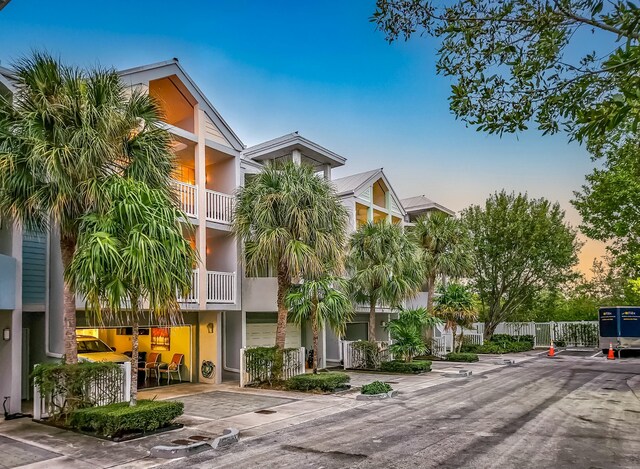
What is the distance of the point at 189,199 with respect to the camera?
55.0ft

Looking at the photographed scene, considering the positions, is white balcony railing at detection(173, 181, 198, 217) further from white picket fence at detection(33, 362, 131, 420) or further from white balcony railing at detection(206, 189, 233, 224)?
white picket fence at detection(33, 362, 131, 420)

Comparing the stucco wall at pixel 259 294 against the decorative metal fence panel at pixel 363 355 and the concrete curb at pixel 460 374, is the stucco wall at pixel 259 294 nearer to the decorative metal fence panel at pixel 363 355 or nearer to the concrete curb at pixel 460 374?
the decorative metal fence panel at pixel 363 355

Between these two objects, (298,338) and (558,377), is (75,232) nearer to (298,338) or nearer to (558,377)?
(298,338)

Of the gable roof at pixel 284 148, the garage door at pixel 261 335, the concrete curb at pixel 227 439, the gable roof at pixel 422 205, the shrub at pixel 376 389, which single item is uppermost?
the gable roof at pixel 284 148

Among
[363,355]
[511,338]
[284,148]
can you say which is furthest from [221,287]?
[511,338]

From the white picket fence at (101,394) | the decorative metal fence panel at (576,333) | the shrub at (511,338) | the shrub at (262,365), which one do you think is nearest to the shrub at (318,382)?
the shrub at (262,365)

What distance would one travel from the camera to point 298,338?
77.6ft

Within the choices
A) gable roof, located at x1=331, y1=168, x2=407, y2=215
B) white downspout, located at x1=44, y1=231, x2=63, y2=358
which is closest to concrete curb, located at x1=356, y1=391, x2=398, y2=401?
white downspout, located at x1=44, y1=231, x2=63, y2=358

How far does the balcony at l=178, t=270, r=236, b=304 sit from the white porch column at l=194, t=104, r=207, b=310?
160 mm

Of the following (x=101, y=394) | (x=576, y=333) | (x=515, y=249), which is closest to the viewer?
(x=101, y=394)

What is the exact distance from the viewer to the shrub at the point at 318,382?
52.5 feet

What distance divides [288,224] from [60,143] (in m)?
7.32

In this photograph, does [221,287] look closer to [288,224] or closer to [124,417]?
[288,224]

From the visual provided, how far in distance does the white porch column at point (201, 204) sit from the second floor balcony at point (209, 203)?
144 mm
